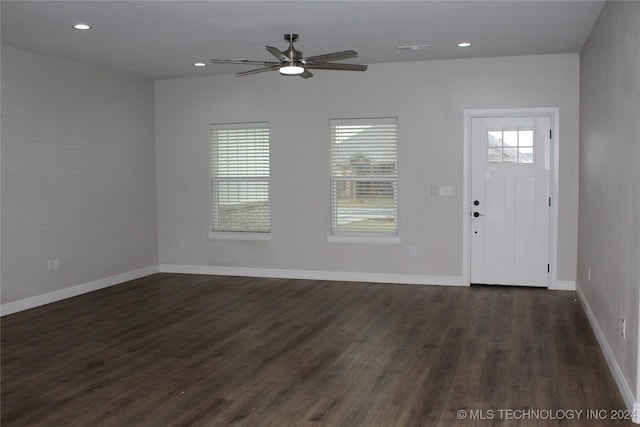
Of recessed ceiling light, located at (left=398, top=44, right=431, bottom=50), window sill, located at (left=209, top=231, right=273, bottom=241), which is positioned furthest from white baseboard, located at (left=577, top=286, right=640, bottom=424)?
window sill, located at (left=209, top=231, right=273, bottom=241)

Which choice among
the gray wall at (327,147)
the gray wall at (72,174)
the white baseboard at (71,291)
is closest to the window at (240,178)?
the gray wall at (327,147)

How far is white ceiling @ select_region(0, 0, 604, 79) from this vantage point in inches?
182

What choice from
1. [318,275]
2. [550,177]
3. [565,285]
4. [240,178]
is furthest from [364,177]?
[565,285]

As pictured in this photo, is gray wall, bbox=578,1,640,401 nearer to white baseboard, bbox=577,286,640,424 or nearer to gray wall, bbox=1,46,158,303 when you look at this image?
white baseboard, bbox=577,286,640,424

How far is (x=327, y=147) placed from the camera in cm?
747

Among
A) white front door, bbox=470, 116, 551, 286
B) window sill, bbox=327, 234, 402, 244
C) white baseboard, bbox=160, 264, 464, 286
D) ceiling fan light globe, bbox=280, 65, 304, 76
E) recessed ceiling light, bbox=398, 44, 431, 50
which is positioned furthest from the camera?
window sill, bbox=327, 234, 402, 244

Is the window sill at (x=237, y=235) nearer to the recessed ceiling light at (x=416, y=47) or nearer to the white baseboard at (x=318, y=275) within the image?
the white baseboard at (x=318, y=275)

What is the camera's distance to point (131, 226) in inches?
303

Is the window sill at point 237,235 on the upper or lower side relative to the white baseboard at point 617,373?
upper

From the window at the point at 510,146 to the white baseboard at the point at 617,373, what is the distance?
210cm

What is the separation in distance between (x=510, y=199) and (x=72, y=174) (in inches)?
199

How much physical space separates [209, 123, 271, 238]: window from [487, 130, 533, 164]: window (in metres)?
2.87

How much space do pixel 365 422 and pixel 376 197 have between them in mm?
4409

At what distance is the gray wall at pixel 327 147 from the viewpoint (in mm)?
6738
